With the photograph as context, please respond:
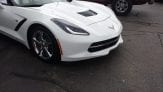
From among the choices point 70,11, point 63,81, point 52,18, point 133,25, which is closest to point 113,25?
point 70,11

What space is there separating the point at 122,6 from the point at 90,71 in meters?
4.41

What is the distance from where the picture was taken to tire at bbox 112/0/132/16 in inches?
297

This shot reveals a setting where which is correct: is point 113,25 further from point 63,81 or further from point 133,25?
point 133,25

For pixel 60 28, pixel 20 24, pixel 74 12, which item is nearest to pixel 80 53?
pixel 60 28

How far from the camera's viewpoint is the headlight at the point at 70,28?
356 centimetres

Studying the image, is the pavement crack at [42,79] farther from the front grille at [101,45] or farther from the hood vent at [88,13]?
the hood vent at [88,13]

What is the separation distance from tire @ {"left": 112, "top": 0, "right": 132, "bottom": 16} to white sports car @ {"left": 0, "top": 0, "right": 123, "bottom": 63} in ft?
10.6

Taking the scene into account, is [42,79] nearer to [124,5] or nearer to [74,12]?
[74,12]

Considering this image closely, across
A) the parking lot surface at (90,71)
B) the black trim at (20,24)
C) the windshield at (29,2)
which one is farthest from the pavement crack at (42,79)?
the windshield at (29,2)

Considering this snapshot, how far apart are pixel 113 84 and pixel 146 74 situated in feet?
2.11

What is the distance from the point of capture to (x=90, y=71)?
3.77 metres

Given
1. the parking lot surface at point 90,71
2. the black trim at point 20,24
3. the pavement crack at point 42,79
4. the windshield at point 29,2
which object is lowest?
the parking lot surface at point 90,71

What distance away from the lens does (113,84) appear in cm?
341

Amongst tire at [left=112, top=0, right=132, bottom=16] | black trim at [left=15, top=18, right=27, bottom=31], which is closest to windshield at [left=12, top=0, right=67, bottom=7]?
black trim at [left=15, top=18, right=27, bottom=31]
